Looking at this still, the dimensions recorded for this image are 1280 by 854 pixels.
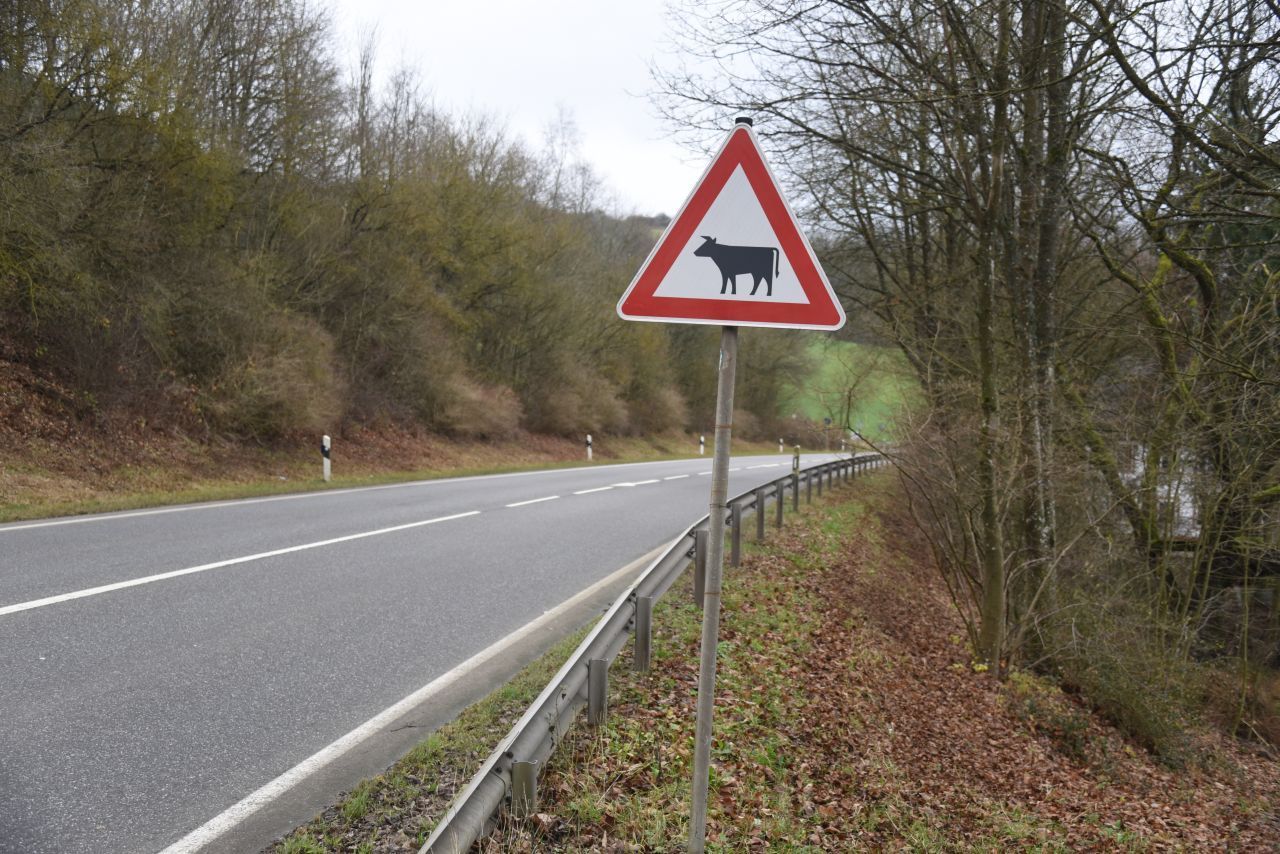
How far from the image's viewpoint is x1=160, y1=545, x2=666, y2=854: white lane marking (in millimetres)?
3287

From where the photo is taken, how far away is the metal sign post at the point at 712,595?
2871 millimetres

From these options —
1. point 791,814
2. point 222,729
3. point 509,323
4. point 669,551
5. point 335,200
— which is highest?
point 335,200

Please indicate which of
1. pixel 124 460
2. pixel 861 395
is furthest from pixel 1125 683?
pixel 124 460

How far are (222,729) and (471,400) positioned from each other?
920 inches

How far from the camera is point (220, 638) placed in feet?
18.6

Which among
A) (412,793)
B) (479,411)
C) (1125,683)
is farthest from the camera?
(479,411)

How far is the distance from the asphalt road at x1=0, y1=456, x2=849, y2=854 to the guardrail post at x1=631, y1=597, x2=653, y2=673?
860 millimetres

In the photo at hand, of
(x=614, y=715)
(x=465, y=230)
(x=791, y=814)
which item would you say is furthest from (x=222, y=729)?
(x=465, y=230)

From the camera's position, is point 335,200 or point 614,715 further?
point 335,200

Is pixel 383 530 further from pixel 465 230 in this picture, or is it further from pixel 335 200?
pixel 465 230

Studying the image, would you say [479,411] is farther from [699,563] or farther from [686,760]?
[686,760]

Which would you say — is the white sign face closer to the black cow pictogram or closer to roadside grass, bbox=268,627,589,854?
the black cow pictogram

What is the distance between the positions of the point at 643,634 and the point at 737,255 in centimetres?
301

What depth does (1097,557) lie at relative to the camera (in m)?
11.2
